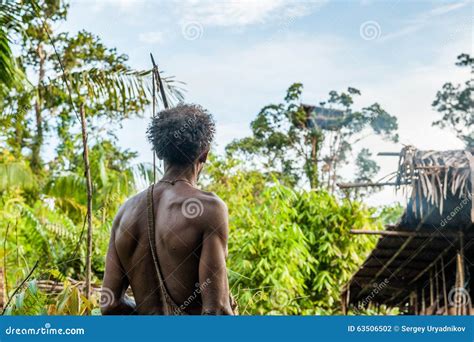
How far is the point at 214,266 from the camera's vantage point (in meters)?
2.18

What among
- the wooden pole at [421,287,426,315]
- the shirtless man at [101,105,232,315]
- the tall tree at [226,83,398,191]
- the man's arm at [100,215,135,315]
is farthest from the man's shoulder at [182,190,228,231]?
the tall tree at [226,83,398,191]

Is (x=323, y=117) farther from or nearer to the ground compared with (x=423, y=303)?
farther from the ground

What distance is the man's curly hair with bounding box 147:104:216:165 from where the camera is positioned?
234 cm

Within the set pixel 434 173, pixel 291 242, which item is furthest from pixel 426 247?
pixel 291 242

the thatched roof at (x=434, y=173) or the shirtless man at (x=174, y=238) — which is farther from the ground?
the thatched roof at (x=434, y=173)

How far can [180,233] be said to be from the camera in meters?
2.24

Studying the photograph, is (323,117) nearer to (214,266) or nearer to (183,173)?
(183,173)

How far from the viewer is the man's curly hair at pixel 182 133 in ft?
7.66

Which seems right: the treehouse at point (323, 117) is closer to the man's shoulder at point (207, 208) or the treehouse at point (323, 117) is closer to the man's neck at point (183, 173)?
the man's neck at point (183, 173)

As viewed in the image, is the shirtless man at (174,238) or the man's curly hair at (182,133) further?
the man's curly hair at (182,133)

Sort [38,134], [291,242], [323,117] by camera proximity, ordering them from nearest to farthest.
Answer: [291,242] < [38,134] < [323,117]

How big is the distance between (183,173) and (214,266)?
35cm

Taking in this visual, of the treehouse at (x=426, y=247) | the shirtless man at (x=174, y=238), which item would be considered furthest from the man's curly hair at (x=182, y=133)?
the treehouse at (x=426, y=247)

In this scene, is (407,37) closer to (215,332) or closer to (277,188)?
(277,188)
